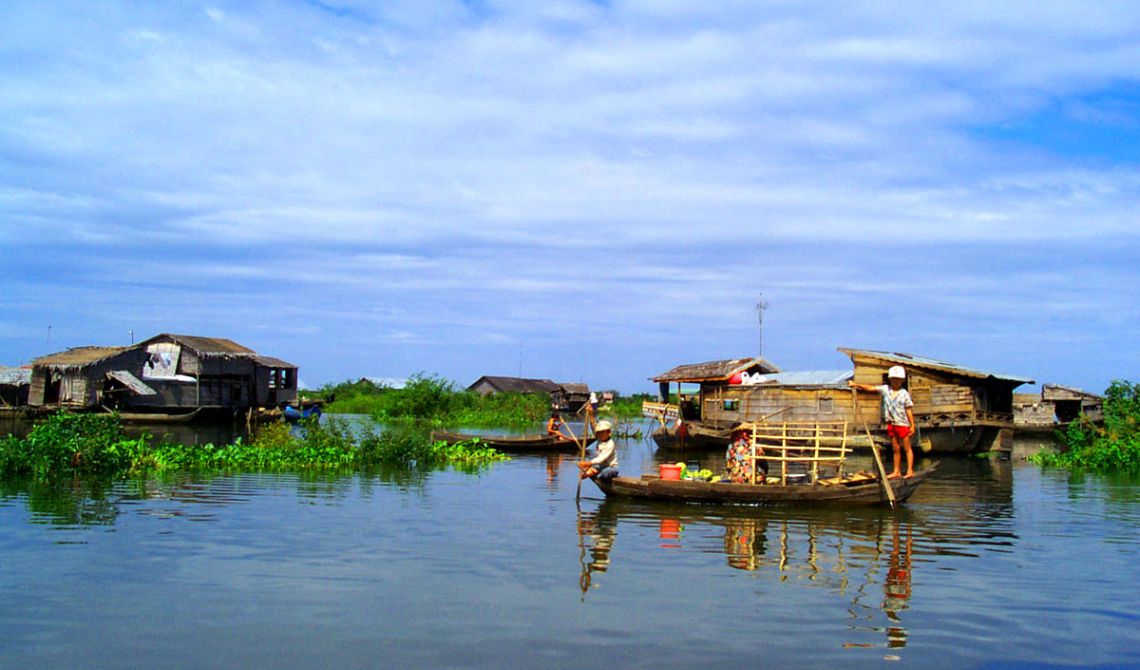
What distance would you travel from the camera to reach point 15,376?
4347cm

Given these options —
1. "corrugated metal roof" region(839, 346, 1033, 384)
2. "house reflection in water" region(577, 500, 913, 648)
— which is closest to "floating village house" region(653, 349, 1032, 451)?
"corrugated metal roof" region(839, 346, 1033, 384)

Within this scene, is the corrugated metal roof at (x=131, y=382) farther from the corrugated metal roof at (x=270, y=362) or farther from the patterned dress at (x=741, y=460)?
the patterned dress at (x=741, y=460)

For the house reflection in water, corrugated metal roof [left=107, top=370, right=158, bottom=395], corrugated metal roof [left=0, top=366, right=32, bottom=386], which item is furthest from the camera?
corrugated metal roof [left=0, top=366, right=32, bottom=386]

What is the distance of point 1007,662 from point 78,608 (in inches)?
282

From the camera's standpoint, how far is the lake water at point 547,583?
670 cm

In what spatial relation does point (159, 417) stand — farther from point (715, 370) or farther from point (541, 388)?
point (541, 388)

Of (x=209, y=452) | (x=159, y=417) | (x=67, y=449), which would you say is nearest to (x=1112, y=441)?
(x=209, y=452)

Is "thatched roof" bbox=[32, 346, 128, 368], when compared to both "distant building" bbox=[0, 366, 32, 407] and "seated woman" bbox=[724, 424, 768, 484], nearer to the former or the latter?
"distant building" bbox=[0, 366, 32, 407]

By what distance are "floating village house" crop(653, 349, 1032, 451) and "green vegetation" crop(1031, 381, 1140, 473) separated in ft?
8.22

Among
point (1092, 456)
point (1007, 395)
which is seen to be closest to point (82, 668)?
point (1092, 456)

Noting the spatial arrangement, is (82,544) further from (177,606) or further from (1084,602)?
(1084,602)

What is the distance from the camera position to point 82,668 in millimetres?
6211

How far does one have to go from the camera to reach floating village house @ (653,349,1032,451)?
2644cm

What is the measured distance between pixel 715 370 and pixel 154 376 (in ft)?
79.6
